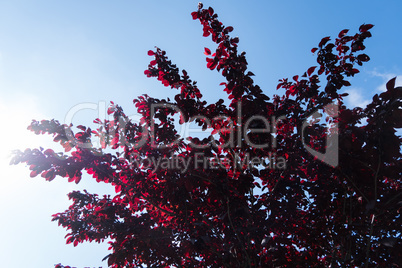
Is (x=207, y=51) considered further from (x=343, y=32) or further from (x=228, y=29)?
(x=343, y=32)

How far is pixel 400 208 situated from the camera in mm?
3373

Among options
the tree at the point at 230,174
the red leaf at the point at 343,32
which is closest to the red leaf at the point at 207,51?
the tree at the point at 230,174

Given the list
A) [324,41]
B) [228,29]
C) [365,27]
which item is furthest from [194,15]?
[365,27]

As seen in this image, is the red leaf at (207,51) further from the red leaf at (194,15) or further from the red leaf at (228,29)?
the red leaf at (194,15)

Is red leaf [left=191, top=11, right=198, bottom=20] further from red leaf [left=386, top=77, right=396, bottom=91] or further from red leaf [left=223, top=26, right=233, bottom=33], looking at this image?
red leaf [left=386, top=77, right=396, bottom=91]

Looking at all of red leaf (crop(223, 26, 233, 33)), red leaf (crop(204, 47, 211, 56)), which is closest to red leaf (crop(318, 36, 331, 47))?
red leaf (crop(223, 26, 233, 33))

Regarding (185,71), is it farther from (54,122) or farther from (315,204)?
(315,204)

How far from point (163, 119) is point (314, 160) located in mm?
2102

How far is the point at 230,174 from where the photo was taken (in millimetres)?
4031

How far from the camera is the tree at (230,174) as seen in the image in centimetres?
354

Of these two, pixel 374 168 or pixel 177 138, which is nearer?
pixel 374 168

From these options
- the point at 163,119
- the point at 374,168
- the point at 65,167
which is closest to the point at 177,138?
the point at 163,119

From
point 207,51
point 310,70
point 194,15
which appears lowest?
point 310,70

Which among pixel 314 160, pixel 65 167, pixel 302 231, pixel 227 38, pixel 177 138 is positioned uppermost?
pixel 227 38
